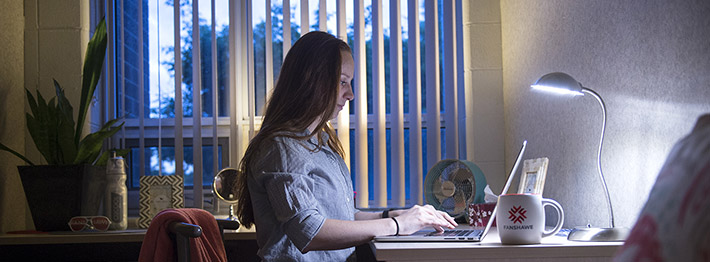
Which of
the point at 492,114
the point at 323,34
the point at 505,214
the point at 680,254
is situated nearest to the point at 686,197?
the point at 680,254

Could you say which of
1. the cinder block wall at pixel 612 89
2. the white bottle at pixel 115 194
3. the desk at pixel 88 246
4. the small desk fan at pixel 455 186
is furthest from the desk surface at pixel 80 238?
the cinder block wall at pixel 612 89

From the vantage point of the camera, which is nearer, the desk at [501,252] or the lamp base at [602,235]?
the desk at [501,252]

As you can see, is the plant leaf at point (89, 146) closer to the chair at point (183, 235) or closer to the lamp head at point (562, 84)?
the chair at point (183, 235)

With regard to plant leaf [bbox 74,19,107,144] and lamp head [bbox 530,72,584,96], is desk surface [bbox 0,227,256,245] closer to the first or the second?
plant leaf [bbox 74,19,107,144]

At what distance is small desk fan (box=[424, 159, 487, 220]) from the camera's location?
9.02 feet

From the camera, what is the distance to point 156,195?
2.99 metres

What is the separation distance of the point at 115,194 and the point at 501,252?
1.95 m

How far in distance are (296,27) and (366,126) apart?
23.4 inches

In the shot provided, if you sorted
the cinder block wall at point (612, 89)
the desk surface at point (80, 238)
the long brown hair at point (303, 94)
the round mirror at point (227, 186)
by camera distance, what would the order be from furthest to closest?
the round mirror at point (227, 186) < the desk surface at point (80, 238) < the long brown hair at point (303, 94) < the cinder block wall at point (612, 89)

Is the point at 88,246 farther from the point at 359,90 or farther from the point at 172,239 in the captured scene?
the point at 359,90

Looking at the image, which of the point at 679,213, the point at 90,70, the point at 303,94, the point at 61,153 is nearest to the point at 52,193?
the point at 61,153

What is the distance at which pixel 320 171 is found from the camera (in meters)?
1.83

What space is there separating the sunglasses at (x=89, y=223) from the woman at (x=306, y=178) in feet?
3.72

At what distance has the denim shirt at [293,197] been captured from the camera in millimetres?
1677
